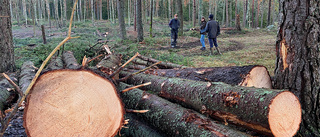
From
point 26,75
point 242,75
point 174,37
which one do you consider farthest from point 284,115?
point 174,37

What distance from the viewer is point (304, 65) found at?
280cm

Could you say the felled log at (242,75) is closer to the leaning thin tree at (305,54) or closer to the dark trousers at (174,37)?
the leaning thin tree at (305,54)

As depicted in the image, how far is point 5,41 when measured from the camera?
612 cm

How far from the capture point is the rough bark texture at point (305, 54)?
9.02 ft

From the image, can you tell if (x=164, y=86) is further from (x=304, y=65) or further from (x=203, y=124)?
(x=304, y=65)

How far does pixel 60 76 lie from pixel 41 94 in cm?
22

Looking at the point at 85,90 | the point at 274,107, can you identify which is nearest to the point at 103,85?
the point at 85,90

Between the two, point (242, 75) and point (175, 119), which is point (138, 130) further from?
point (242, 75)

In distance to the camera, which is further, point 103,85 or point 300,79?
point 300,79

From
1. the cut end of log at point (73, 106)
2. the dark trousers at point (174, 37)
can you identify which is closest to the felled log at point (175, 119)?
the cut end of log at point (73, 106)

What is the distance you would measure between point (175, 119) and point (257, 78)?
1.63m

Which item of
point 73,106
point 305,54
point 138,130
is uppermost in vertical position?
point 305,54

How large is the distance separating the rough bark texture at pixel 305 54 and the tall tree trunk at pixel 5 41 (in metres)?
6.98

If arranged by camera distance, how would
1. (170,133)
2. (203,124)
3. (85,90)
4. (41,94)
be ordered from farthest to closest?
(170,133)
(203,124)
(85,90)
(41,94)
